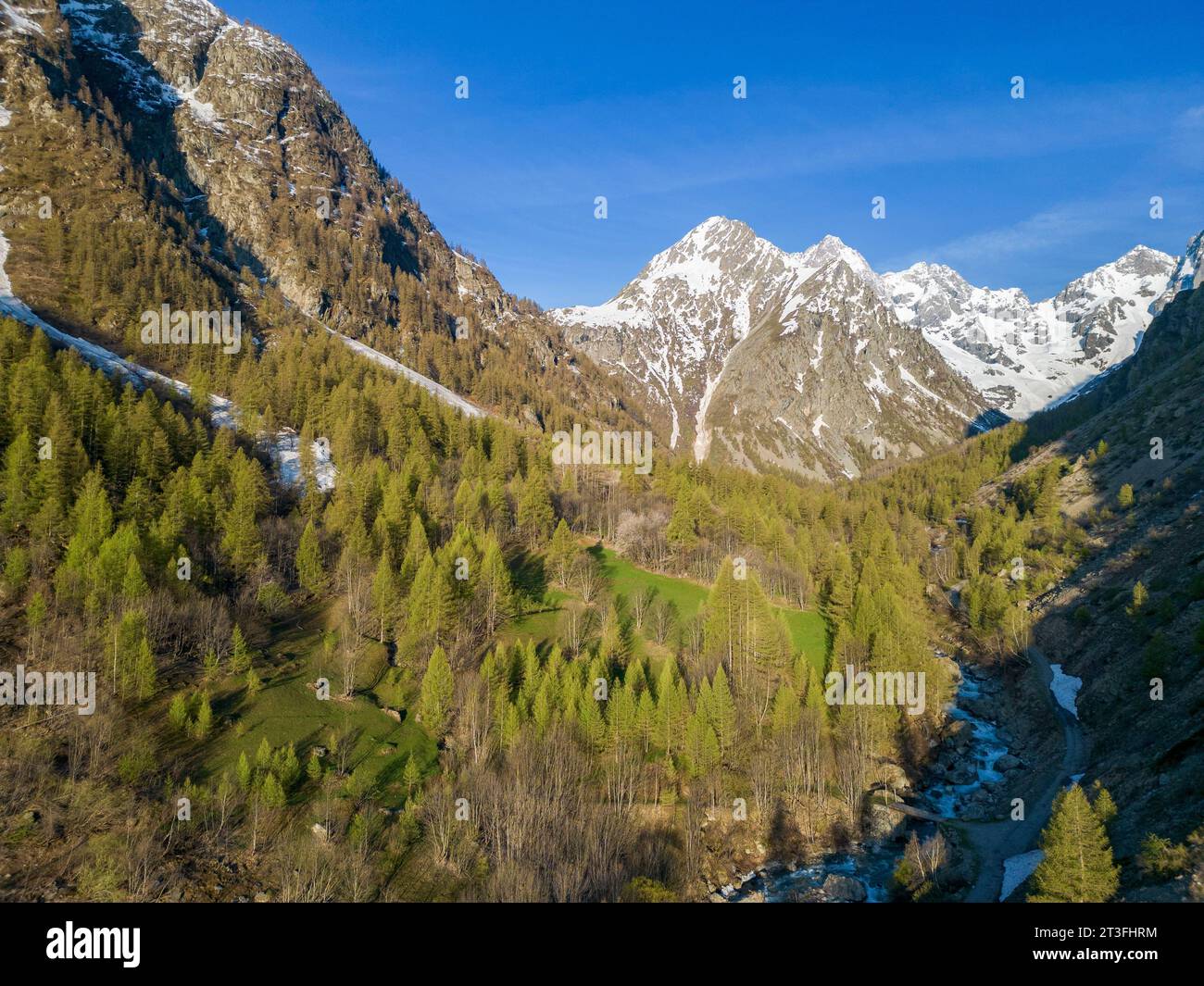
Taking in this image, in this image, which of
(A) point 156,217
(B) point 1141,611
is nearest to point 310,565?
(B) point 1141,611

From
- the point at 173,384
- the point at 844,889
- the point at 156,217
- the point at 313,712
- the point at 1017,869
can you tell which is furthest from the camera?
the point at 156,217

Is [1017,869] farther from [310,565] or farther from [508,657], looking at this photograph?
[310,565]

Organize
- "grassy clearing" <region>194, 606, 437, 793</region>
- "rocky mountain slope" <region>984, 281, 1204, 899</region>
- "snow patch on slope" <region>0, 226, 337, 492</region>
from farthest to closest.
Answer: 1. "snow patch on slope" <region>0, 226, 337, 492</region>
2. "grassy clearing" <region>194, 606, 437, 793</region>
3. "rocky mountain slope" <region>984, 281, 1204, 899</region>

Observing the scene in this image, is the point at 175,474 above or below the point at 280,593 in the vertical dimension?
above

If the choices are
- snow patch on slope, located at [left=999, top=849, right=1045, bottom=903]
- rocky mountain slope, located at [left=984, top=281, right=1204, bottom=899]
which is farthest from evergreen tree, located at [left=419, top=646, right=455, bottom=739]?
rocky mountain slope, located at [left=984, top=281, right=1204, bottom=899]

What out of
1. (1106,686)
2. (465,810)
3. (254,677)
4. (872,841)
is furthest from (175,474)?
(1106,686)

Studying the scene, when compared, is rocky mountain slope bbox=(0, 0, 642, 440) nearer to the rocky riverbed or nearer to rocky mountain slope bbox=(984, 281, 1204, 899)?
rocky mountain slope bbox=(984, 281, 1204, 899)

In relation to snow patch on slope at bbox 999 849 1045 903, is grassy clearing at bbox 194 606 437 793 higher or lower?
higher
